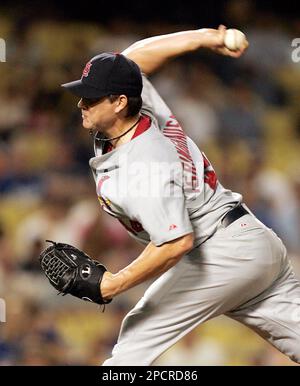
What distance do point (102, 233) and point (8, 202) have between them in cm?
61

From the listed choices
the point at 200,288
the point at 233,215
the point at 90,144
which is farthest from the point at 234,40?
the point at 90,144

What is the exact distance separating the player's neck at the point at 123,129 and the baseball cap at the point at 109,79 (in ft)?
0.31

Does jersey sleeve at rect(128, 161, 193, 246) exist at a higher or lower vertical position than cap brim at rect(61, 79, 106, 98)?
lower

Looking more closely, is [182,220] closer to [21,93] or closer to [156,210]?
[156,210]

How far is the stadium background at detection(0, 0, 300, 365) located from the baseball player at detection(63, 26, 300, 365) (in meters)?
1.52

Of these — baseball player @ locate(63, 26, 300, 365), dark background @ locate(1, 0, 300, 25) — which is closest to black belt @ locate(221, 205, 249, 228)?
baseball player @ locate(63, 26, 300, 365)

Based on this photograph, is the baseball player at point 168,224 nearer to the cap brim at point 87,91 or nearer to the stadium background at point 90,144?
the cap brim at point 87,91

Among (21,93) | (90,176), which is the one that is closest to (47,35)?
(21,93)

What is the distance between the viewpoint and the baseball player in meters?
2.40

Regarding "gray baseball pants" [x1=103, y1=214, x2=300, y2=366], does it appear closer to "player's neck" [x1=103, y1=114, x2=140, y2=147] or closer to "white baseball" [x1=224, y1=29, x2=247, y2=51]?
"player's neck" [x1=103, y1=114, x2=140, y2=147]

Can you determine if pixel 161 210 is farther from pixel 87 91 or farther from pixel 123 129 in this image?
pixel 87 91

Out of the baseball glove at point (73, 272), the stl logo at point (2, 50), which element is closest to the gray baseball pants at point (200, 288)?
the baseball glove at point (73, 272)

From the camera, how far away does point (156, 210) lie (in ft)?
7.73

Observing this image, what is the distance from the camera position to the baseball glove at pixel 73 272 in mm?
2479
